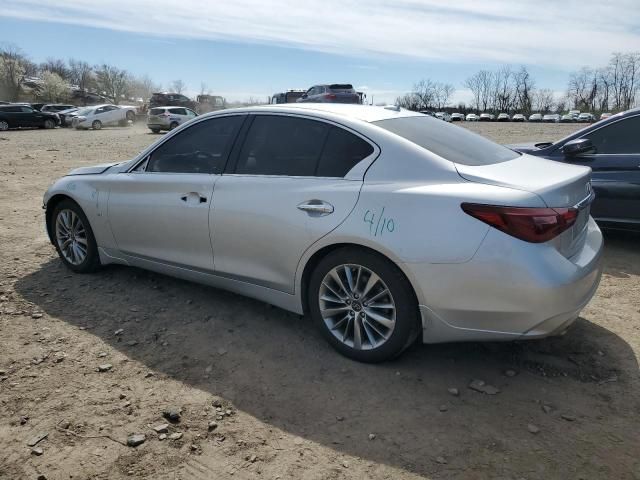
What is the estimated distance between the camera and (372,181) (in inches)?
127

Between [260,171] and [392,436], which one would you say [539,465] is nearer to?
[392,436]

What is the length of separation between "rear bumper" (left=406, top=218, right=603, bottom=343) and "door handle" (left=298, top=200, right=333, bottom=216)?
65 cm

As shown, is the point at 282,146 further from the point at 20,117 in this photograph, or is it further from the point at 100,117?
the point at 100,117

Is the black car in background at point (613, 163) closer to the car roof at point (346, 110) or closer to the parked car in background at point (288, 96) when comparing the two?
the car roof at point (346, 110)

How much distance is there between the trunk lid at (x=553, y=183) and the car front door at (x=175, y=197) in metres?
1.85

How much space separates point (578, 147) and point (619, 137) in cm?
48

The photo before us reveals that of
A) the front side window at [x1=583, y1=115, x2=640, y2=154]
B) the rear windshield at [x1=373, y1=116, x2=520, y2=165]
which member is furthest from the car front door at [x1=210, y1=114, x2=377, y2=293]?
the front side window at [x1=583, y1=115, x2=640, y2=154]

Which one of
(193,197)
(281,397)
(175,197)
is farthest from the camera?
(175,197)

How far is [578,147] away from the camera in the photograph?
5.70 metres

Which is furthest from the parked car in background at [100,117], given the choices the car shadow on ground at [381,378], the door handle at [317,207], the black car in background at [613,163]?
the door handle at [317,207]

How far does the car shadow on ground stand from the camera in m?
2.65

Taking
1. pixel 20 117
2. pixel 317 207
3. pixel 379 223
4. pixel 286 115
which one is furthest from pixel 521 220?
pixel 20 117

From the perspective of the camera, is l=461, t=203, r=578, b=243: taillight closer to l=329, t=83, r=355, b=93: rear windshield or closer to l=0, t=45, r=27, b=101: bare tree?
l=329, t=83, r=355, b=93: rear windshield

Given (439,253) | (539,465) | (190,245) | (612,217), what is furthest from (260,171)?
(612,217)
